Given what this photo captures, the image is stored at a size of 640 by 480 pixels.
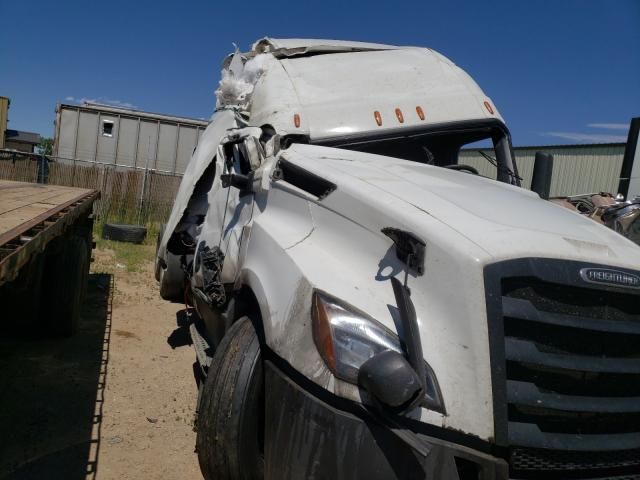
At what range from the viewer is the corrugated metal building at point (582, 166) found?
16531 millimetres

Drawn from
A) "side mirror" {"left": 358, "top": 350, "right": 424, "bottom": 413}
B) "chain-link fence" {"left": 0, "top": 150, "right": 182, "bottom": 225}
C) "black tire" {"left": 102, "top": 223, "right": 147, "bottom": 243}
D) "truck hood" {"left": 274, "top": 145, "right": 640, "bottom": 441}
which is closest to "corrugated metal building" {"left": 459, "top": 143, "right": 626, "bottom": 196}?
"black tire" {"left": 102, "top": 223, "right": 147, "bottom": 243}

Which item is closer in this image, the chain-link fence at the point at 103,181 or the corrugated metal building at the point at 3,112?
the chain-link fence at the point at 103,181

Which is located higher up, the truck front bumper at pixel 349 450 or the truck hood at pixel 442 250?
the truck hood at pixel 442 250

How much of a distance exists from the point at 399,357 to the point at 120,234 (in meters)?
12.3

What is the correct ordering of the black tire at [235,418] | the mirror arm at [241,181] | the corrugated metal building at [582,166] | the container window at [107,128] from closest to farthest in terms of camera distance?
the black tire at [235,418] < the mirror arm at [241,181] < the corrugated metal building at [582,166] < the container window at [107,128]

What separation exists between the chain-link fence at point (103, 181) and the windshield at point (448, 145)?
1392cm

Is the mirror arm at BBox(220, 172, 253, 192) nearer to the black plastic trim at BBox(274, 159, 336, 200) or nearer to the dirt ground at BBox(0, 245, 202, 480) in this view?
the black plastic trim at BBox(274, 159, 336, 200)

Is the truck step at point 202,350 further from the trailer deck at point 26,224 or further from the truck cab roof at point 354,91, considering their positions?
the truck cab roof at point 354,91

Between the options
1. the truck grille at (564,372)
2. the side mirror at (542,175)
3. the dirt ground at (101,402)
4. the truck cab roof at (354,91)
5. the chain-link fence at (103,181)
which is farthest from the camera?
the chain-link fence at (103,181)

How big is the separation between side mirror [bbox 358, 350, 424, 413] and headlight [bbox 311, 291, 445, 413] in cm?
11

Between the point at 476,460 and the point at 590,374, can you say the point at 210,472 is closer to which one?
the point at 476,460

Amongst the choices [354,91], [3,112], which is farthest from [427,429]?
[3,112]

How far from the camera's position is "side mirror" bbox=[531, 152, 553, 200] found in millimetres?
4141

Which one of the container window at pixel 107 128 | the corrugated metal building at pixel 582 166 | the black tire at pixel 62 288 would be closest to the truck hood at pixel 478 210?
the black tire at pixel 62 288
